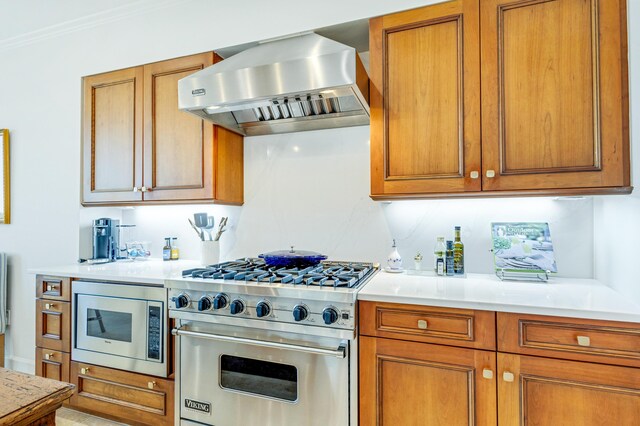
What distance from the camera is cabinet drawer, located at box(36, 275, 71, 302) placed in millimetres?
2100

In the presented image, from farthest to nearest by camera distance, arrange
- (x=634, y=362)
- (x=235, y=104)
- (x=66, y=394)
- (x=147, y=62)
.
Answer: (x=147, y=62), (x=235, y=104), (x=634, y=362), (x=66, y=394)

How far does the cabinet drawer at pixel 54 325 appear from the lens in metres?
2.10

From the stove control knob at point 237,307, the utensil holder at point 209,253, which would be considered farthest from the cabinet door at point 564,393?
the utensil holder at point 209,253

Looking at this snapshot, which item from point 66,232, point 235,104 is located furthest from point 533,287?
point 66,232

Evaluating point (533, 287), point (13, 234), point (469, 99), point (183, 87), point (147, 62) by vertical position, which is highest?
point (147, 62)

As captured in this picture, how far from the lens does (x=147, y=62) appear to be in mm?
2305

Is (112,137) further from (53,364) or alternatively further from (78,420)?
(78,420)

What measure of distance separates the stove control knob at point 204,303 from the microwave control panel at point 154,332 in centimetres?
33

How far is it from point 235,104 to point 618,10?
5.77ft

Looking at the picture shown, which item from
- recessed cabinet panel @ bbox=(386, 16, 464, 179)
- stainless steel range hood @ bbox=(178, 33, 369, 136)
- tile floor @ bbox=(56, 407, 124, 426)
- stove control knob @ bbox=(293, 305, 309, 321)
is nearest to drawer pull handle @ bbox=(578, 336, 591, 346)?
recessed cabinet panel @ bbox=(386, 16, 464, 179)

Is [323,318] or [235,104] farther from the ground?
[235,104]

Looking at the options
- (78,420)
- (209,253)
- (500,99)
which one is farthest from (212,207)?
(500,99)

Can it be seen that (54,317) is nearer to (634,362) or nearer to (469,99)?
(469,99)

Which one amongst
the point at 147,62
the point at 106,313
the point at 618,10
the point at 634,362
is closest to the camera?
the point at 634,362
